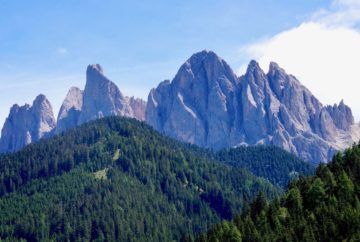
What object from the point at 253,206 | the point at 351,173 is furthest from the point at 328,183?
the point at 253,206

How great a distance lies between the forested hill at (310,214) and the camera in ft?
339

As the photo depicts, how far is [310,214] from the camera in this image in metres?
113

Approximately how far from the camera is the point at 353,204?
373 ft

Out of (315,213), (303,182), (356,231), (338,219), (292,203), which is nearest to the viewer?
(356,231)

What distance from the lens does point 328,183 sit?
12450 cm

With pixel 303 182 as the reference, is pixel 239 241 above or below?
below

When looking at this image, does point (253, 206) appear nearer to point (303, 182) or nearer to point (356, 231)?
point (303, 182)

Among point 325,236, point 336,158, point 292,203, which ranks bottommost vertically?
point 325,236

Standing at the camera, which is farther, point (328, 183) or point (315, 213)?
point (328, 183)

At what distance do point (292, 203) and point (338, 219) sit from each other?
16.5 meters

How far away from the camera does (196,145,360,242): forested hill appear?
10338 cm

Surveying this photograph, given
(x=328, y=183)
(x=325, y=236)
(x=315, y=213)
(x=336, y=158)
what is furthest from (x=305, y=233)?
(x=336, y=158)

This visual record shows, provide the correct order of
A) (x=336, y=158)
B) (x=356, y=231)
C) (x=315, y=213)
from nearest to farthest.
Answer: (x=356, y=231) → (x=315, y=213) → (x=336, y=158)

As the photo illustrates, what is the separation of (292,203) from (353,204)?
12.9m
